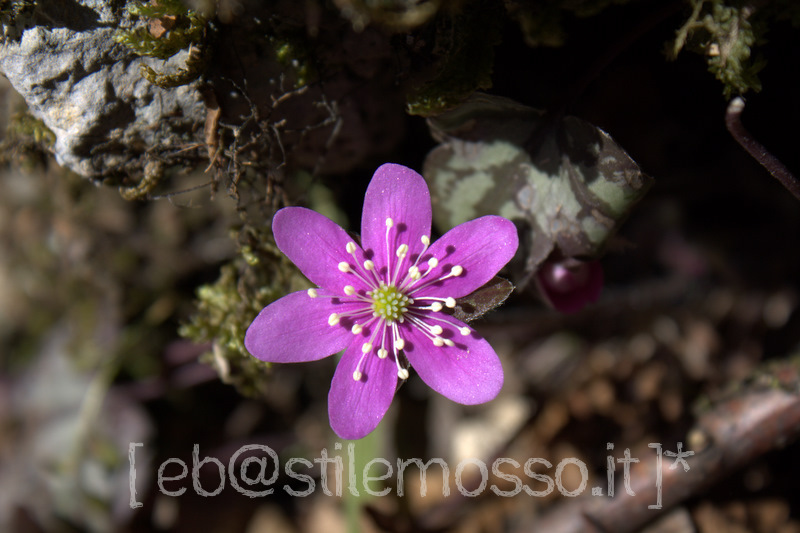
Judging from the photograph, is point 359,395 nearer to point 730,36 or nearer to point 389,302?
point 389,302

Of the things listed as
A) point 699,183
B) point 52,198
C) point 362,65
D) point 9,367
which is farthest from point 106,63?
point 9,367

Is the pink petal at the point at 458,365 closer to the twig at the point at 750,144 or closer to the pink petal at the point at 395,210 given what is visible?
the pink petal at the point at 395,210

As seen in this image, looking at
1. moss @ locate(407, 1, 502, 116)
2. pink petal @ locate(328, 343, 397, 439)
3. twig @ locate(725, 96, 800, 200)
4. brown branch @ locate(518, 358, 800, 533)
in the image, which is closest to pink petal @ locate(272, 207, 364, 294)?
pink petal @ locate(328, 343, 397, 439)

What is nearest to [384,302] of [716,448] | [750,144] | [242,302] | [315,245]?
[315,245]

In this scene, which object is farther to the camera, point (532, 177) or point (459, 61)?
point (532, 177)

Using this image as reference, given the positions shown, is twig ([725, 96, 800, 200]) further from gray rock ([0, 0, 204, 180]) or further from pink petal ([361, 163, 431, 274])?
gray rock ([0, 0, 204, 180])

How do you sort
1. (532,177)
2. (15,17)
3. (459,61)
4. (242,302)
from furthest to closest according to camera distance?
(242,302), (532,177), (459,61), (15,17)
